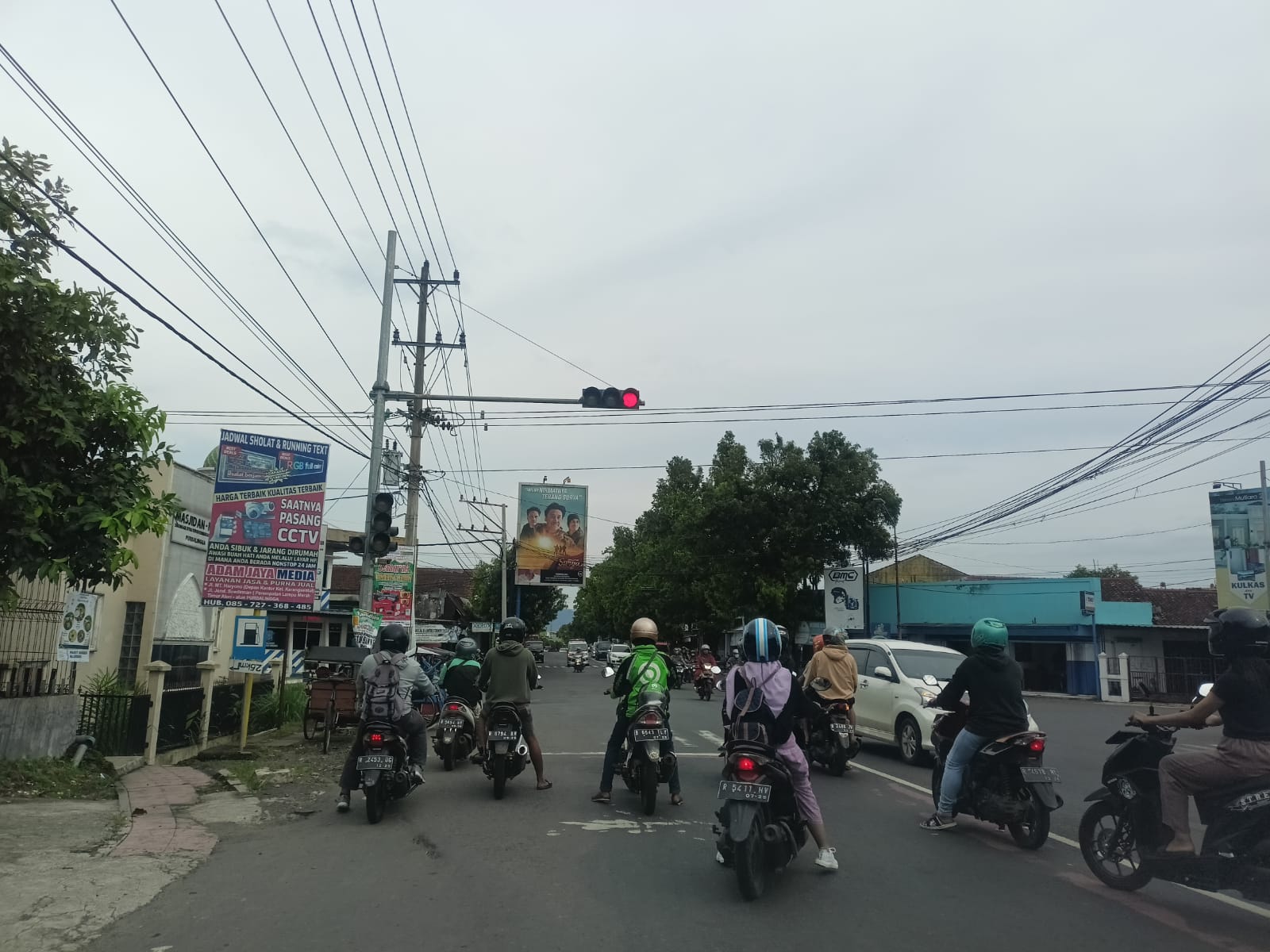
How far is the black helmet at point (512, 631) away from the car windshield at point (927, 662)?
565cm

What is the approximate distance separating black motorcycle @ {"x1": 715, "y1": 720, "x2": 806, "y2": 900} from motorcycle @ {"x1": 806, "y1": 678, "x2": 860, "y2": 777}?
4684 millimetres

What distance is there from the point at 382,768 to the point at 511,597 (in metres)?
55.7

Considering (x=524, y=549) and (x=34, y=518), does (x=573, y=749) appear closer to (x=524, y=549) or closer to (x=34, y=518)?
(x=34, y=518)

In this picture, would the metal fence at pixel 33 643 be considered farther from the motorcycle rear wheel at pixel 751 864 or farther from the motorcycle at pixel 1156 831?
the motorcycle at pixel 1156 831

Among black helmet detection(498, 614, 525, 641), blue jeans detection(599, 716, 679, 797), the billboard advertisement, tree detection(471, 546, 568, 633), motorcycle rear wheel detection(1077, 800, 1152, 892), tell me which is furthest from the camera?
tree detection(471, 546, 568, 633)

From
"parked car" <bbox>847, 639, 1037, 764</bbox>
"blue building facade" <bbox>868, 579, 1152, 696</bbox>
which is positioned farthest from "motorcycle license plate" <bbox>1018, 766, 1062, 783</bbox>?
"blue building facade" <bbox>868, 579, 1152, 696</bbox>

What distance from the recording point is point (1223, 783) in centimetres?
553

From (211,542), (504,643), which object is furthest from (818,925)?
(211,542)

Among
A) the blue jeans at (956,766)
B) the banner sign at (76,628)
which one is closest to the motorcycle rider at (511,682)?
the blue jeans at (956,766)

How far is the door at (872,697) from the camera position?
1288 centimetres

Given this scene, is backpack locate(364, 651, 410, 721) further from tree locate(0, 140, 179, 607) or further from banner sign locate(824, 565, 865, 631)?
banner sign locate(824, 565, 865, 631)

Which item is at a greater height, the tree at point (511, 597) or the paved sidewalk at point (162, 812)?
the tree at point (511, 597)

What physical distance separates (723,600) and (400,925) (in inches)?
1599

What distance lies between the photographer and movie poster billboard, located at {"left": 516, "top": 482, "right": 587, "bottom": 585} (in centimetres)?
4641
